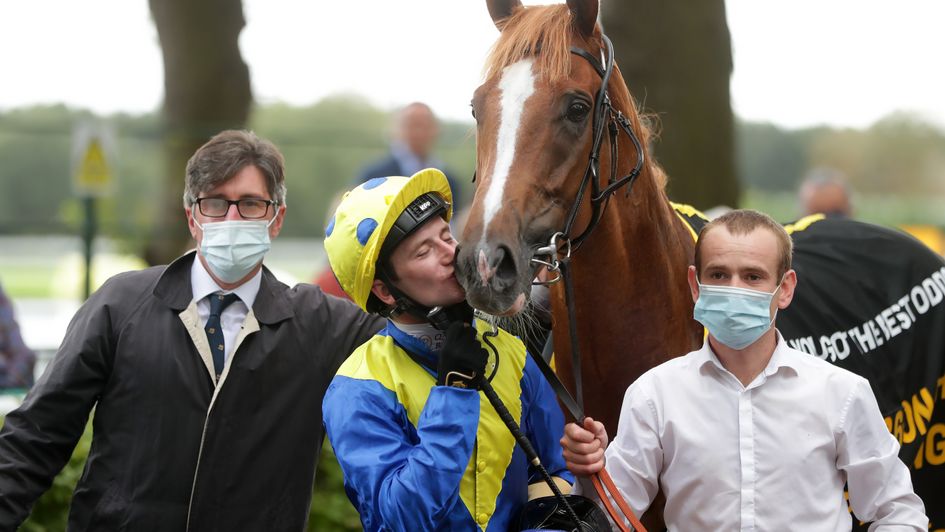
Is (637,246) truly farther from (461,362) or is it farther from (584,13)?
(461,362)

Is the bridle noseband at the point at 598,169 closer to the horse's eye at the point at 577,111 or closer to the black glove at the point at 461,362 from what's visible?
the horse's eye at the point at 577,111

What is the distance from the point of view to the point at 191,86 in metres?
10.2

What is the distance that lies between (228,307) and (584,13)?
1276mm

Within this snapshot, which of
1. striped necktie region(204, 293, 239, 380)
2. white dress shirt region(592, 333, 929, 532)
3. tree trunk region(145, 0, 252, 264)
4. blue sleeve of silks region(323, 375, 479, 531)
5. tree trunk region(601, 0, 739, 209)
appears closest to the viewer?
blue sleeve of silks region(323, 375, 479, 531)

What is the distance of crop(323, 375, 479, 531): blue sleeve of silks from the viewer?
218cm

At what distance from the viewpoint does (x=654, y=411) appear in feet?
8.19

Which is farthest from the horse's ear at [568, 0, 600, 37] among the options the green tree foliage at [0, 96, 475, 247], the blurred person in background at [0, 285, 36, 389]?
the green tree foliage at [0, 96, 475, 247]

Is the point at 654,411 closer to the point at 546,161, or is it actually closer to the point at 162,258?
the point at 546,161

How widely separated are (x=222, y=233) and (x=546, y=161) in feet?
3.10

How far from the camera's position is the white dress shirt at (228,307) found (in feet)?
9.96

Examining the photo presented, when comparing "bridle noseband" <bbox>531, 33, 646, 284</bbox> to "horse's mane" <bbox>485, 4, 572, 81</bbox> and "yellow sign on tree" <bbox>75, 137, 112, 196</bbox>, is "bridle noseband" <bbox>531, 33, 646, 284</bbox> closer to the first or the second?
"horse's mane" <bbox>485, 4, 572, 81</bbox>

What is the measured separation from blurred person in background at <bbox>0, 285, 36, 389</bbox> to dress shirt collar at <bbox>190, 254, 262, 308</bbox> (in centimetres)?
163

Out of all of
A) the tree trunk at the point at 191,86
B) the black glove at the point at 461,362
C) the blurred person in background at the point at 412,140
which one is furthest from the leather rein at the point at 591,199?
the tree trunk at the point at 191,86

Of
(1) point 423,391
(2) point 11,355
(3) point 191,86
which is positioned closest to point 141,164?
(3) point 191,86
